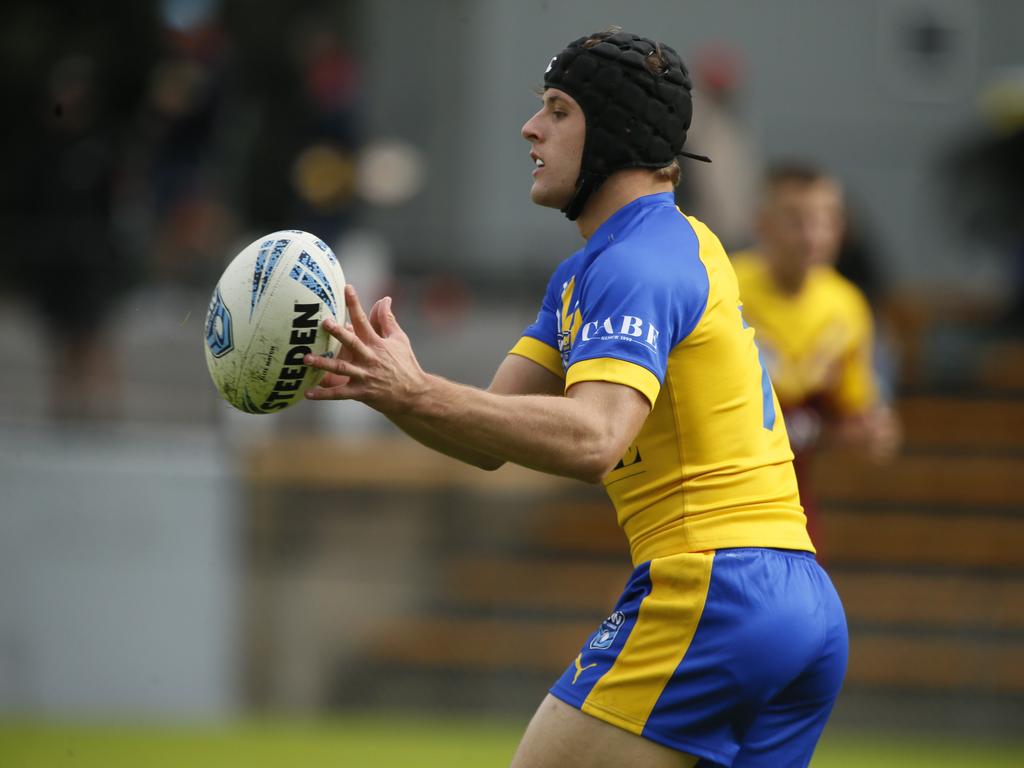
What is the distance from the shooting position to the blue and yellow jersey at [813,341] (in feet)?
24.9

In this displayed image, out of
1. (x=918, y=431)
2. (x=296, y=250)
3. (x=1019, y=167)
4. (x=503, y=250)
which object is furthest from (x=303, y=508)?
(x=296, y=250)

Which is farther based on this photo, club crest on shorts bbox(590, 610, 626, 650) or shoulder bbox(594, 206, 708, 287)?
club crest on shorts bbox(590, 610, 626, 650)

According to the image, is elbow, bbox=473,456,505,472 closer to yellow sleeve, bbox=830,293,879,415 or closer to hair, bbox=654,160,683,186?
hair, bbox=654,160,683,186

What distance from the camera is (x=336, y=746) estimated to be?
32.5 ft

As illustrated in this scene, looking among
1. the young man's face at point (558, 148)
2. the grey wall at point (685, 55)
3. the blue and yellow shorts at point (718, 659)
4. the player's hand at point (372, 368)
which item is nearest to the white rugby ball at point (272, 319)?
the player's hand at point (372, 368)

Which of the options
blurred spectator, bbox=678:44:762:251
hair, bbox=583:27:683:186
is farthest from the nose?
blurred spectator, bbox=678:44:762:251

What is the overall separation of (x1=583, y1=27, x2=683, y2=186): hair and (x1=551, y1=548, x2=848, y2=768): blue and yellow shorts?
988 mm

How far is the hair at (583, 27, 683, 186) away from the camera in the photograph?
4.17 metres

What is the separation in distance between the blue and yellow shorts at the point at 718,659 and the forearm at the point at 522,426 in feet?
1.49

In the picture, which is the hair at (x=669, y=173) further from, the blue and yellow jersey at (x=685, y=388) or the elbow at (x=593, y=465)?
the elbow at (x=593, y=465)

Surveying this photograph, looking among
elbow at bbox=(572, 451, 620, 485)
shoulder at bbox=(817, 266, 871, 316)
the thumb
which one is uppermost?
shoulder at bbox=(817, 266, 871, 316)

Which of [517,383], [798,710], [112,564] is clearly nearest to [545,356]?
[517,383]

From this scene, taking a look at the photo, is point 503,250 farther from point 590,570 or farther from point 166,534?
point 166,534

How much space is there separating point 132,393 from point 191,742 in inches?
97.4
